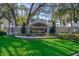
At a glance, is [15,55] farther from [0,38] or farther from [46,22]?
[46,22]

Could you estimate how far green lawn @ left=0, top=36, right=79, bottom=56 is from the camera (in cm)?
362

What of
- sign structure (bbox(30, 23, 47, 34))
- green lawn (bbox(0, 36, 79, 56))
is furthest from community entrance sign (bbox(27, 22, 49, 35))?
green lawn (bbox(0, 36, 79, 56))

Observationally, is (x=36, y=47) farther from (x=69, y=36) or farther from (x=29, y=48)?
(x=69, y=36)

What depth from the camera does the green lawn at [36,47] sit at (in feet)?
11.9

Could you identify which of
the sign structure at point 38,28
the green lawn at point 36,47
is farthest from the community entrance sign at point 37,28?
the green lawn at point 36,47

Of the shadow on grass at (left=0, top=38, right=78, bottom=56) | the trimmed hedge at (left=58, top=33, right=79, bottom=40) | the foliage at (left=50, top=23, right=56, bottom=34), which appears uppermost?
the foliage at (left=50, top=23, right=56, bottom=34)

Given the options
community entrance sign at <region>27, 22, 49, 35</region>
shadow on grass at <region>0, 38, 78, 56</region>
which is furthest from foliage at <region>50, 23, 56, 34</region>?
shadow on grass at <region>0, 38, 78, 56</region>

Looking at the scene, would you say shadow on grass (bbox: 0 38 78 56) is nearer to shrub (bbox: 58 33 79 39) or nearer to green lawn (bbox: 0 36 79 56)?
green lawn (bbox: 0 36 79 56)

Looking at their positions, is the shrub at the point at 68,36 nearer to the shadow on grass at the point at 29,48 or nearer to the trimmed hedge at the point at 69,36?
the trimmed hedge at the point at 69,36

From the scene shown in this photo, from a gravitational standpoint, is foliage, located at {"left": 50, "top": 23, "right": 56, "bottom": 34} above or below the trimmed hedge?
above

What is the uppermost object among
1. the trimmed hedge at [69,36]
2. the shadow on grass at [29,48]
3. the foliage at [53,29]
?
the foliage at [53,29]

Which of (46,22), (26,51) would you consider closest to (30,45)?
(26,51)

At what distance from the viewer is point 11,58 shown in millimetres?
3633

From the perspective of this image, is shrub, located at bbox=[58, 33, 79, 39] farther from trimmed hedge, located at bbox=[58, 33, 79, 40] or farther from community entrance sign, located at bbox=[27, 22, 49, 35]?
community entrance sign, located at bbox=[27, 22, 49, 35]
